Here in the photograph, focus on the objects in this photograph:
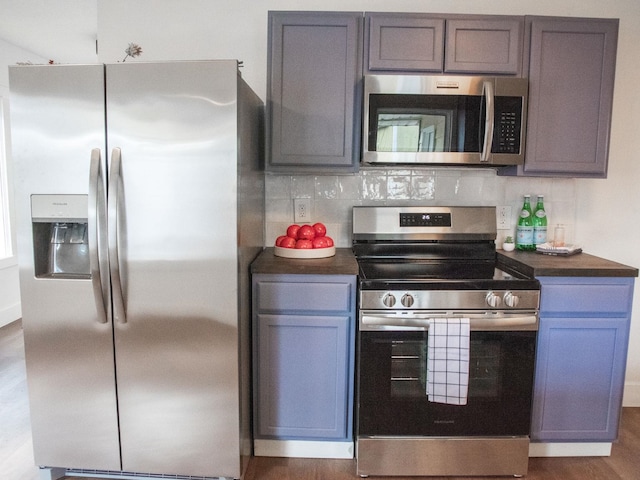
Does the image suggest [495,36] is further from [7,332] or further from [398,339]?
[7,332]

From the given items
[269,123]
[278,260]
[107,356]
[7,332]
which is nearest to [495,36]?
[269,123]

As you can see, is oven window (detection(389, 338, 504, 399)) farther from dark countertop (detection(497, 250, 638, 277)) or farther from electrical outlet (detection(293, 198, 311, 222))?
electrical outlet (detection(293, 198, 311, 222))

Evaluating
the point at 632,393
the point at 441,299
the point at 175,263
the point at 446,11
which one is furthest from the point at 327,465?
the point at 446,11

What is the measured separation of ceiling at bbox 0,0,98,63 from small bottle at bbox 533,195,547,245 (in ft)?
9.79

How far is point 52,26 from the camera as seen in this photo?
3230 millimetres

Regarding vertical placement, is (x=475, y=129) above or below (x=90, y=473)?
above

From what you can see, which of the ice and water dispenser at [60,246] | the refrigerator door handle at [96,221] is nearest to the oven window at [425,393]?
the refrigerator door handle at [96,221]

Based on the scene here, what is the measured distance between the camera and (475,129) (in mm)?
2020

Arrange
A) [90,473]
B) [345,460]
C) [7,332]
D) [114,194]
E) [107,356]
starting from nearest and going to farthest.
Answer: [114,194] → [107,356] → [90,473] → [345,460] → [7,332]

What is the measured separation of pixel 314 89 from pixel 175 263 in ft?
3.43

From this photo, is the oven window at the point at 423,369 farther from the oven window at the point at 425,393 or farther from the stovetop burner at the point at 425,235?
the stovetop burner at the point at 425,235

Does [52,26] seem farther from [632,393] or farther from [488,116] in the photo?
[632,393]

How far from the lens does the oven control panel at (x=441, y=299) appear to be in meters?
1.75

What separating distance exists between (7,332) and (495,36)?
4190 millimetres
